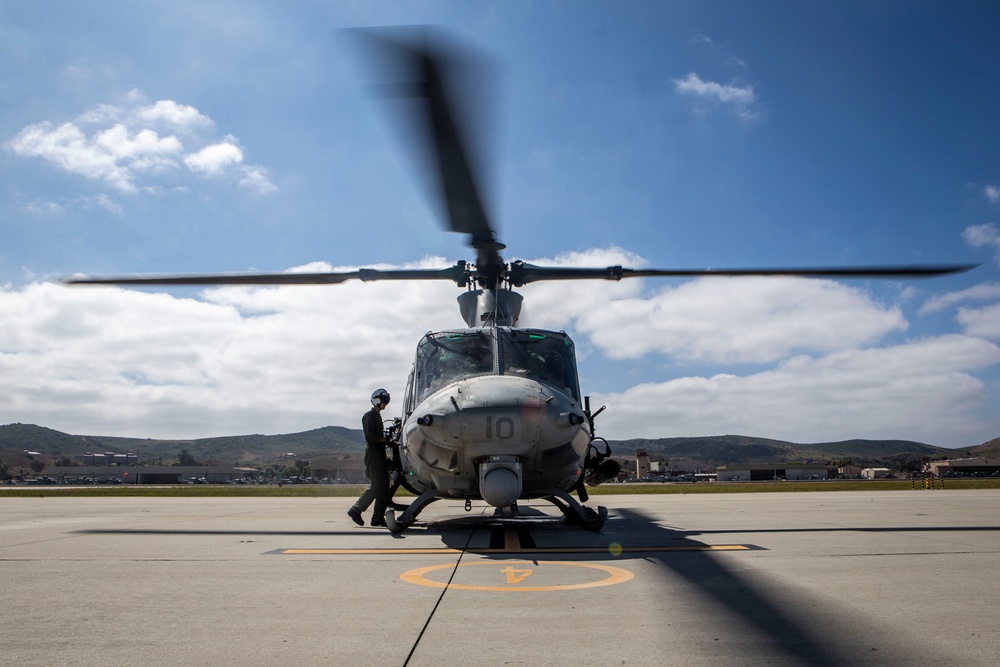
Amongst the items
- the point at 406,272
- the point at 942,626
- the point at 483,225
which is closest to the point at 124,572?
the point at 483,225

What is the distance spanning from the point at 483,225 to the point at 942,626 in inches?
244

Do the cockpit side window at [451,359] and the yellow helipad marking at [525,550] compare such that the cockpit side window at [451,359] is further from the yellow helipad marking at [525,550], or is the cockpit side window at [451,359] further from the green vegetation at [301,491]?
the green vegetation at [301,491]

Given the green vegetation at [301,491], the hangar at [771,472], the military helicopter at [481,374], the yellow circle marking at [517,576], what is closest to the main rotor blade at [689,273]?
the military helicopter at [481,374]

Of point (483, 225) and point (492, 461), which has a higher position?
point (483, 225)

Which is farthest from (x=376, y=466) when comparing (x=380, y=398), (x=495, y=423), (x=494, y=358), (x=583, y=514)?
(x=495, y=423)

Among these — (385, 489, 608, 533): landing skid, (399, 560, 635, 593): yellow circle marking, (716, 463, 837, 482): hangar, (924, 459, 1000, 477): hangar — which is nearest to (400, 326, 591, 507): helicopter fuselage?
(385, 489, 608, 533): landing skid

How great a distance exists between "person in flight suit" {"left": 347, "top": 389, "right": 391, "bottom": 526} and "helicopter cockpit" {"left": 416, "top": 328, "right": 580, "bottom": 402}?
3.22 feet

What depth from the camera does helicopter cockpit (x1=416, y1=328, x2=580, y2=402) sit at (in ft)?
32.5

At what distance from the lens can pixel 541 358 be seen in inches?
404

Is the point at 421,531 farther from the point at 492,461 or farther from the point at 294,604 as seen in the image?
the point at 294,604

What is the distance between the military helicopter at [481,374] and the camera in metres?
6.50

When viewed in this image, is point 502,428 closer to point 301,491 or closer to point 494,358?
point 494,358

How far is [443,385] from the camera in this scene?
9.80 m

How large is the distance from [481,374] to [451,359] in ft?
1.99
